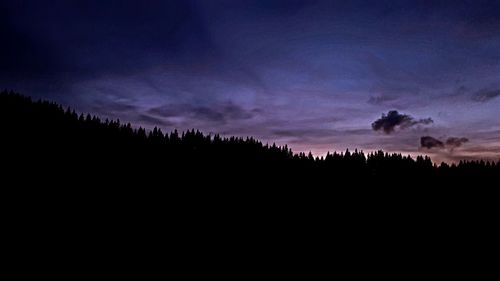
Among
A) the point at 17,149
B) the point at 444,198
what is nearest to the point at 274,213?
the point at 444,198

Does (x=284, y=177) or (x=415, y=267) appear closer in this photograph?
(x=415, y=267)

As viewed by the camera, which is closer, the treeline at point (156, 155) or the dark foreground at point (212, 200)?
the dark foreground at point (212, 200)

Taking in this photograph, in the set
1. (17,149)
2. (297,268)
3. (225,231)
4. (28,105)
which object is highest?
(28,105)

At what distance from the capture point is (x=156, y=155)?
6228cm

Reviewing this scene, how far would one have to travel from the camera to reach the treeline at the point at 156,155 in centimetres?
4738

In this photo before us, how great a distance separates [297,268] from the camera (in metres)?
48.9

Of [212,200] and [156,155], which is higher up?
[156,155]

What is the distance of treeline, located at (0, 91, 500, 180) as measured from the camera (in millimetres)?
47375

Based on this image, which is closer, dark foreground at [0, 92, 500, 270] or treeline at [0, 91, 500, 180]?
dark foreground at [0, 92, 500, 270]

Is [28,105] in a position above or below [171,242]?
above

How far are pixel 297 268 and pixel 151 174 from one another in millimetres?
26247

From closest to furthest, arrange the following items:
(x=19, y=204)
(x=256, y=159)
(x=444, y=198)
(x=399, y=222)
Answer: (x=19, y=204), (x=399, y=222), (x=444, y=198), (x=256, y=159)

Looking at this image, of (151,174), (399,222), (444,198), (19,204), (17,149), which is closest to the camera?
(19,204)

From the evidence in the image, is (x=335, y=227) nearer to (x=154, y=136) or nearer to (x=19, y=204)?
(x=154, y=136)
